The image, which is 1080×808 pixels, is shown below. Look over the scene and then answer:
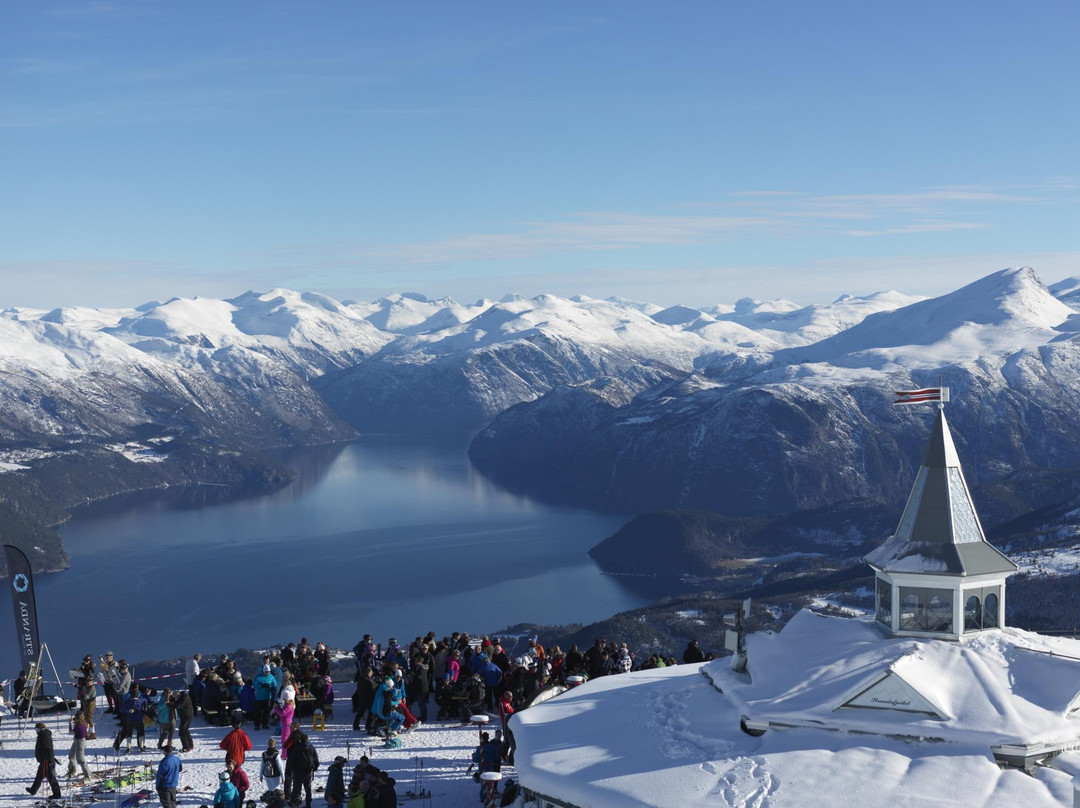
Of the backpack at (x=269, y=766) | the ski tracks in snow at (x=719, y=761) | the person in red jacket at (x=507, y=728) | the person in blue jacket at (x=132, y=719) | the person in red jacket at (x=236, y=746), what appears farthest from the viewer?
the person in blue jacket at (x=132, y=719)

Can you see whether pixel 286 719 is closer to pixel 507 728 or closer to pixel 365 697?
pixel 365 697

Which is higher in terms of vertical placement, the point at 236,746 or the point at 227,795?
the point at 236,746

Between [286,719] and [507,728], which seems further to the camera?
[507,728]

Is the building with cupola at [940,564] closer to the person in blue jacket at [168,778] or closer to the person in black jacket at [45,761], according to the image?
the person in blue jacket at [168,778]

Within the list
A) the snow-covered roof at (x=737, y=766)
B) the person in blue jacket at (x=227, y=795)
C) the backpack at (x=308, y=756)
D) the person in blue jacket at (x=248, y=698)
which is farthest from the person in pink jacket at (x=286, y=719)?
the snow-covered roof at (x=737, y=766)

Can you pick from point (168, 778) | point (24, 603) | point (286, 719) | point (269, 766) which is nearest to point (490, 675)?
point (286, 719)

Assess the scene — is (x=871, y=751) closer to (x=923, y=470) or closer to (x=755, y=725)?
(x=755, y=725)
